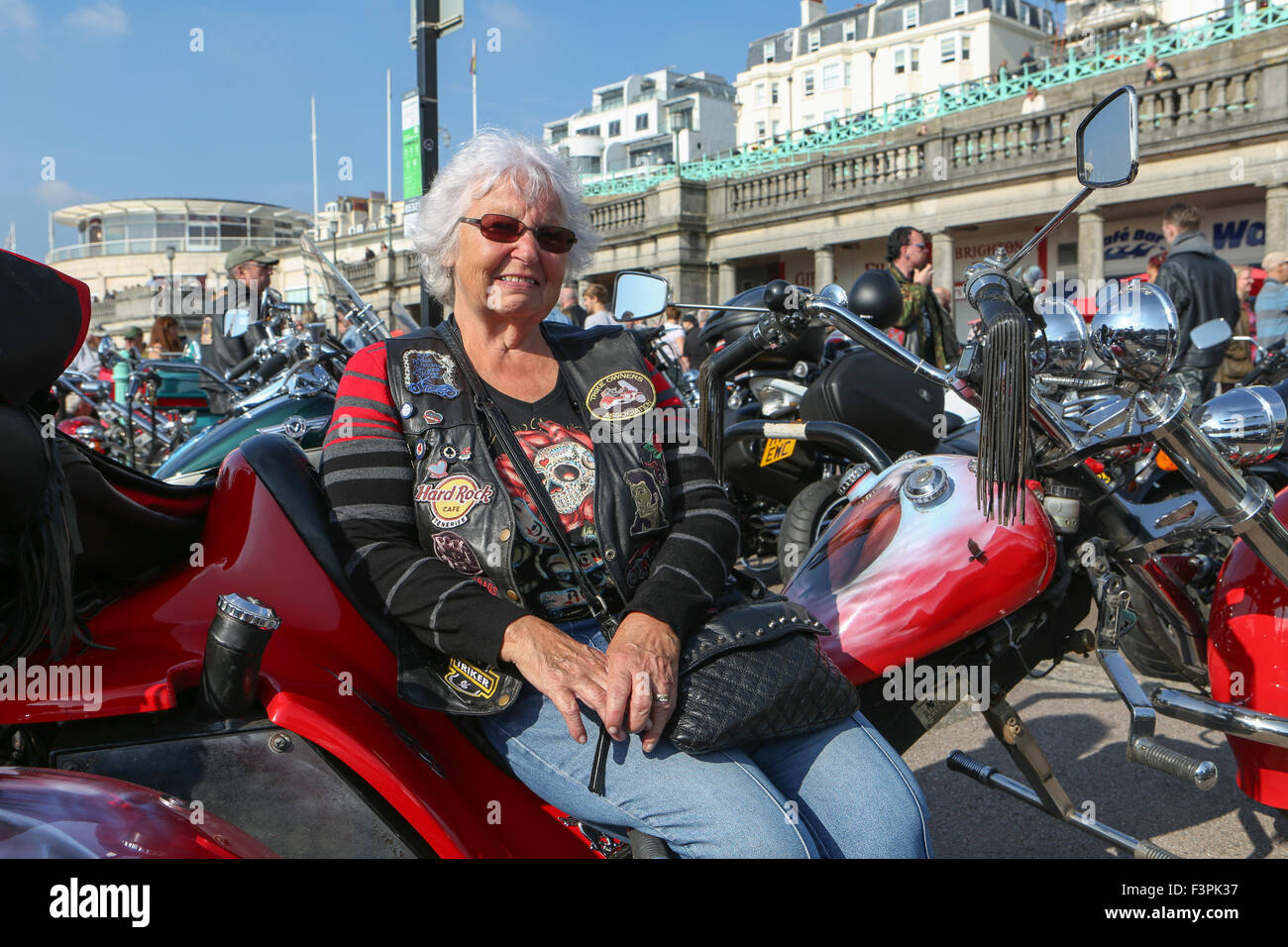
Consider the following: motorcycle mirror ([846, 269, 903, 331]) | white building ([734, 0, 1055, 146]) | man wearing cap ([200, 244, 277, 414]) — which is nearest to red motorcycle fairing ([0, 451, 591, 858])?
motorcycle mirror ([846, 269, 903, 331])

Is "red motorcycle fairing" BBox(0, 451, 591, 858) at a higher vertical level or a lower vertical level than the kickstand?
higher

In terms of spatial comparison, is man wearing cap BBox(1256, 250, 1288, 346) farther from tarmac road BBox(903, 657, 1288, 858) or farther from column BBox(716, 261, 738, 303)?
column BBox(716, 261, 738, 303)

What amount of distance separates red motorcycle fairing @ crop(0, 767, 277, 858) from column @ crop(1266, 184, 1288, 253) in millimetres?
17761

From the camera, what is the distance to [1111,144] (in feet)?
6.08

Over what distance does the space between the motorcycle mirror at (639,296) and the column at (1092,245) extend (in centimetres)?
1795

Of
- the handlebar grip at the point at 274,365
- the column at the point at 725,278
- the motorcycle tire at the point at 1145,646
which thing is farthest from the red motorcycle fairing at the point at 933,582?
the column at the point at 725,278

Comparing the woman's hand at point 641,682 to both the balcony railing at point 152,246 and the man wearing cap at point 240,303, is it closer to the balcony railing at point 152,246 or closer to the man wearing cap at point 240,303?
the man wearing cap at point 240,303

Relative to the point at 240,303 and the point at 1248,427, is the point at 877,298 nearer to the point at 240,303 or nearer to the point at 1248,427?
the point at 1248,427

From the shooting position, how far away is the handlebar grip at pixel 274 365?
17.6 ft

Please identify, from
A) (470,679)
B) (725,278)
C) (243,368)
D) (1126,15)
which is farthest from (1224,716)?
(1126,15)

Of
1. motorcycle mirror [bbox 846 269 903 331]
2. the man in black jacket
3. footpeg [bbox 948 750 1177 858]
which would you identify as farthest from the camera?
the man in black jacket

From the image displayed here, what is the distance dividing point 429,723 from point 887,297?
157 centimetres

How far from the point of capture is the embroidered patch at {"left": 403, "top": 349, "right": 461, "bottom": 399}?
178 cm

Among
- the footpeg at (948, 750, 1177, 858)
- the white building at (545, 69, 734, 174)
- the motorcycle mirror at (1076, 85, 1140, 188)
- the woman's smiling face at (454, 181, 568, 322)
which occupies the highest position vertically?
the white building at (545, 69, 734, 174)
